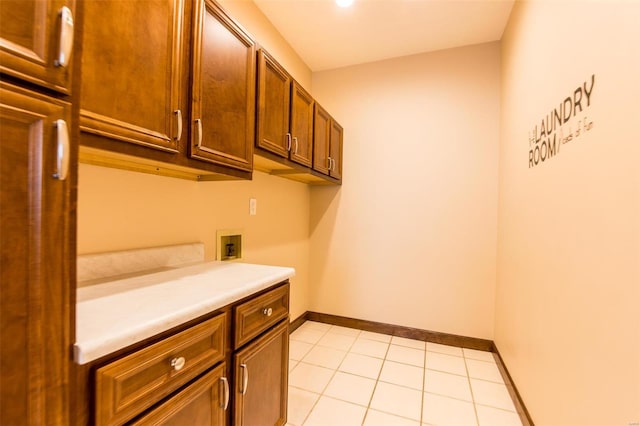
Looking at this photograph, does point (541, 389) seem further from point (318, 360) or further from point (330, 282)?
point (330, 282)

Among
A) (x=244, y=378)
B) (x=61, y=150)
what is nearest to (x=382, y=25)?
(x=61, y=150)

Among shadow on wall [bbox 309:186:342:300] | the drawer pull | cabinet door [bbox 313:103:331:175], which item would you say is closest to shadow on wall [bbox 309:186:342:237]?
shadow on wall [bbox 309:186:342:300]

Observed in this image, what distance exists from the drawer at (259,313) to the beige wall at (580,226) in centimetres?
121

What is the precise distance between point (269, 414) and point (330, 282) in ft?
5.98

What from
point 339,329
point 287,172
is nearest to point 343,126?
point 287,172

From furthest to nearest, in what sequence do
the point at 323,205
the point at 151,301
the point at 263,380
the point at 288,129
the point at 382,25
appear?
the point at 323,205
the point at 382,25
the point at 288,129
the point at 263,380
the point at 151,301

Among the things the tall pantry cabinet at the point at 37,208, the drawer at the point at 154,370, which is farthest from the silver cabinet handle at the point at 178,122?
the drawer at the point at 154,370

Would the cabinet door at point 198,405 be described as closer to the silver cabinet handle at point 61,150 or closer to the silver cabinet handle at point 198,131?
the silver cabinet handle at point 61,150

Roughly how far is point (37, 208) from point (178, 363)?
1.89 feet

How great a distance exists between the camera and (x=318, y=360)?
232cm

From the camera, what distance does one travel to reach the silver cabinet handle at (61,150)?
1.81ft

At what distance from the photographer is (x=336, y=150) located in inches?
112

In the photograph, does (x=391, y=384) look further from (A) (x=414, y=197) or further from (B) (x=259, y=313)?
(A) (x=414, y=197)

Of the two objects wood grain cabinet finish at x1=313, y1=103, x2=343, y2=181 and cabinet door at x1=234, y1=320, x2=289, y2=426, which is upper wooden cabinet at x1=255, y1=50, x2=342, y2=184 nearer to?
wood grain cabinet finish at x1=313, y1=103, x2=343, y2=181
